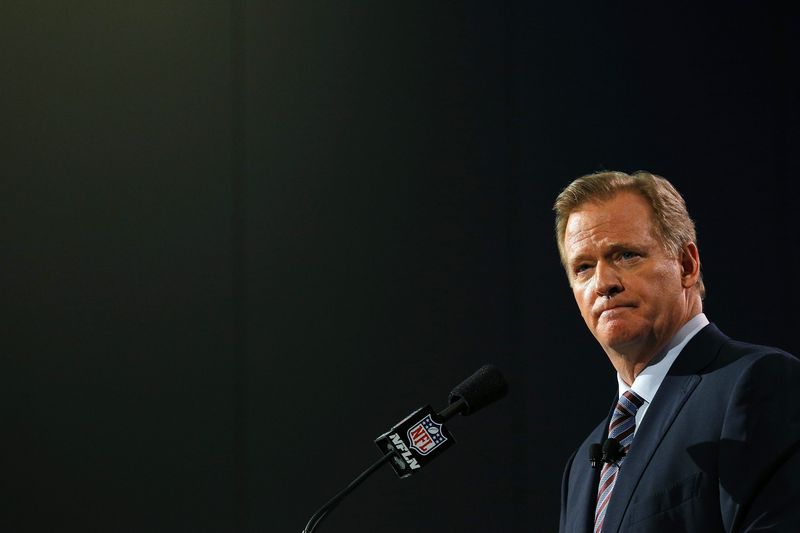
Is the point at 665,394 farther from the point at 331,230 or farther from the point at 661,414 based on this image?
the point at 331,230

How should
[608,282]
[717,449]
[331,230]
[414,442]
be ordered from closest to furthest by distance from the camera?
[717,449], [414,442], [608,282], [331,230]

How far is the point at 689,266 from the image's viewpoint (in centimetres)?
194

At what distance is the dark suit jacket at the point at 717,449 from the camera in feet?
4.75

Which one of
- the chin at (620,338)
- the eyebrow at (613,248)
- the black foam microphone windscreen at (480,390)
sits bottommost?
the black foam microphone windscreen at (480,390)

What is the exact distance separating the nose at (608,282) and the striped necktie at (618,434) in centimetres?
20

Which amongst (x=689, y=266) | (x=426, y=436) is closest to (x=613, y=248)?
(x=689, y=266)

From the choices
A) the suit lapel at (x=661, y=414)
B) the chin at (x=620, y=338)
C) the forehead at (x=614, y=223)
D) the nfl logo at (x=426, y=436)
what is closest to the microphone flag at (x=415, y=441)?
the nfl logo at (x=426, y=436)

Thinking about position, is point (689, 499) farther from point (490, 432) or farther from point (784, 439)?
point (490, 432)

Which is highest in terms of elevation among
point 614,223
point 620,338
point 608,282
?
point 614,223

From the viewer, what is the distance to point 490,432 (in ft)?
10.2

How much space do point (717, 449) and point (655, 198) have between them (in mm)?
585

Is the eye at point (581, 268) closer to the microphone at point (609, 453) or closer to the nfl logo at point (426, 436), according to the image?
the microphone at point (609, 453)

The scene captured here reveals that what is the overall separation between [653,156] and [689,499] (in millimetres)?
1929

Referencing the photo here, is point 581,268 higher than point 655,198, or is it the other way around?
point 655,198
